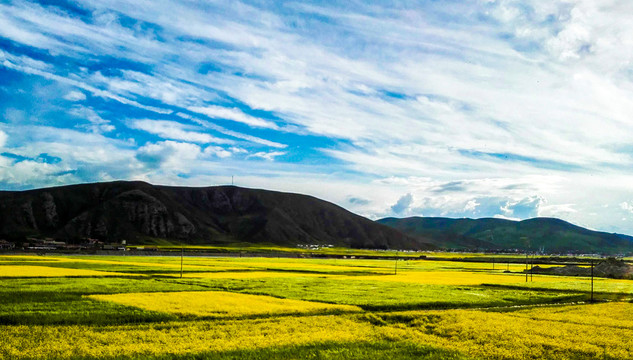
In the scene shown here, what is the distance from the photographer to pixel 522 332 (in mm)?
28969

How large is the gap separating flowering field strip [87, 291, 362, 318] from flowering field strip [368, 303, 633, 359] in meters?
5.36

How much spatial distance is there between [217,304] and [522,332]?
20143 millimetres

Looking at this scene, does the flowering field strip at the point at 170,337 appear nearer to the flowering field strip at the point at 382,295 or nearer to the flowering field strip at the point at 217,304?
the flowering field strip at the point at 217,304

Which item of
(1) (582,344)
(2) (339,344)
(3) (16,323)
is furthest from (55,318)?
(1) (582,344)

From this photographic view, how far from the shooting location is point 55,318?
97.0 ft

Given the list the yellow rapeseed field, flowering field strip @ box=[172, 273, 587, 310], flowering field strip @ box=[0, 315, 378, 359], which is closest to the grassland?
flowering field strip @ box=[0, 315, 378, 359]

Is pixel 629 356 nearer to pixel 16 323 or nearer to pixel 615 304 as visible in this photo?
pixel 615 304

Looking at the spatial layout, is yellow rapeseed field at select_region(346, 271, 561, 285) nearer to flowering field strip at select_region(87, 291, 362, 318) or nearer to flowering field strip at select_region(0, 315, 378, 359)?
flowering field strip at select_region(87, 291, 362, 318)

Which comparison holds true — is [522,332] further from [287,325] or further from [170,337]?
[170,337]

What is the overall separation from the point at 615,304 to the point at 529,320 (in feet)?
57.0

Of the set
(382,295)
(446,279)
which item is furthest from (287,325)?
(446,279)

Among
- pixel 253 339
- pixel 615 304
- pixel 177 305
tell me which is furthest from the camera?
pixel 615 304

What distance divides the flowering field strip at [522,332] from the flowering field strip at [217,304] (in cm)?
536

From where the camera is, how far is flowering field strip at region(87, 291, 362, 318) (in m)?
34.2
